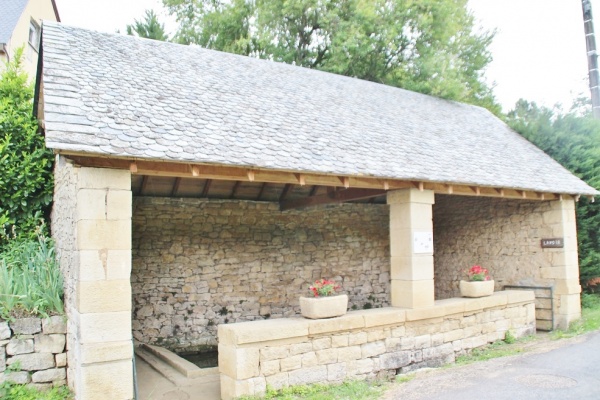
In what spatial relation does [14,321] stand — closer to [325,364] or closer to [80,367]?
[80,367]

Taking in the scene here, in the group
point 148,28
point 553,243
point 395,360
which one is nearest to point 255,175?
point 395,360

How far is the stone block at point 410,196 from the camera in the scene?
6617 millimetres

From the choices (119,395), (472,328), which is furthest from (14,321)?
(472,328)

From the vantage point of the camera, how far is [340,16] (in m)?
16.0

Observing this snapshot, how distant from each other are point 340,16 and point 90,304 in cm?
1389

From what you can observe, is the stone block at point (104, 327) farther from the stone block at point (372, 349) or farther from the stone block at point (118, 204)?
the stone block at point (372, 349)

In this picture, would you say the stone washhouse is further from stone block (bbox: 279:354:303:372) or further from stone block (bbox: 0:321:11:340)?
stone block (bbox: 0:321:11:340)

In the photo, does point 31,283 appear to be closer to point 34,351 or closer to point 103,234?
point 34,351

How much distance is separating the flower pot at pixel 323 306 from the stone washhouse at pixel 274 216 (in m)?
0.10

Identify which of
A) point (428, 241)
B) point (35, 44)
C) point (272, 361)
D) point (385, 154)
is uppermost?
point (35, 44)

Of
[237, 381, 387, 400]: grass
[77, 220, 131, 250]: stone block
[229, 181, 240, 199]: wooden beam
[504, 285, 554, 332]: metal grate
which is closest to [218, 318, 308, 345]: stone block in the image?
[237, 381, 387, 400]: grass

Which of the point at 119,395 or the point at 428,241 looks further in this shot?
the point at 428,241

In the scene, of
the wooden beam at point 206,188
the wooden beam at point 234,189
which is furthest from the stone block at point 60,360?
the wooden beam at point 234,189

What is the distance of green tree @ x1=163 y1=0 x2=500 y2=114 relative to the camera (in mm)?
15297
